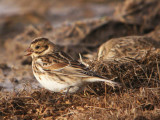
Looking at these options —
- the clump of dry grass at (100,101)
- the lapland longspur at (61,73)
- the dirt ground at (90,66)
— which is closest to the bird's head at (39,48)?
the lapland longspur at (61,73)

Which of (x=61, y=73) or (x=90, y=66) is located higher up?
(x=90, y=66)

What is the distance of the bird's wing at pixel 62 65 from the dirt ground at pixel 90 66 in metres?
0.44

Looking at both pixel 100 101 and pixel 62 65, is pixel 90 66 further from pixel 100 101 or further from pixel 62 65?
pixel 100 101

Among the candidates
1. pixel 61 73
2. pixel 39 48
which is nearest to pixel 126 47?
pixel 39 48

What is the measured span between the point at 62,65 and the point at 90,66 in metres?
0.73

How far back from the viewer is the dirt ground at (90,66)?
5.10m

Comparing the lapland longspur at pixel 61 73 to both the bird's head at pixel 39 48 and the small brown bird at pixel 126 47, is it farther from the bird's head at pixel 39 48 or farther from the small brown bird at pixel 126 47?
the small brown bird at pixel 126 47

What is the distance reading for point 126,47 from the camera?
25.5 feet

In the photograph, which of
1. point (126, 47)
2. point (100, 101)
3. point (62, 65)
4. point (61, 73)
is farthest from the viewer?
point (126, 47)

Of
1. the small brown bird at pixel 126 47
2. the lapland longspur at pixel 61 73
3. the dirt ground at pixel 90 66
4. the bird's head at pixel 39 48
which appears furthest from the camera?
the small brown bird at pixel 126 47

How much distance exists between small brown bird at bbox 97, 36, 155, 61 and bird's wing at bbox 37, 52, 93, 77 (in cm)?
182

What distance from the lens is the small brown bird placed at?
296 inches

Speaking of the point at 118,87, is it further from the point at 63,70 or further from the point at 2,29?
the point at 2,29

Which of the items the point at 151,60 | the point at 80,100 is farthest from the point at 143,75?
the point at 80,100
